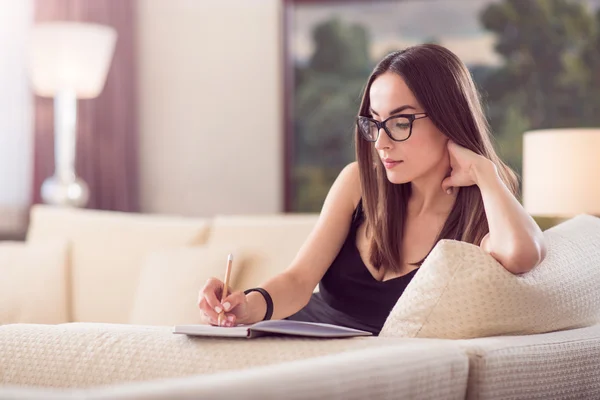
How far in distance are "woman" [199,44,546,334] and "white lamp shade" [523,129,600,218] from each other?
3.20 ft

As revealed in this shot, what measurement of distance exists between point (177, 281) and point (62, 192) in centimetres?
141

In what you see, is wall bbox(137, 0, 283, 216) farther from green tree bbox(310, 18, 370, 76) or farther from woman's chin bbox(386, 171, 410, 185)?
woman's chin bbox(386, 171, 410, 185)

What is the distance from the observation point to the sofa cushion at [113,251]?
11.5 ft

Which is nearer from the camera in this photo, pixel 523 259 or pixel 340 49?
pixel 523 259

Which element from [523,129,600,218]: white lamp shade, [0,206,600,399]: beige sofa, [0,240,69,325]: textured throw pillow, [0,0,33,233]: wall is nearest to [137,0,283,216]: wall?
[0,0,33,233]: wall

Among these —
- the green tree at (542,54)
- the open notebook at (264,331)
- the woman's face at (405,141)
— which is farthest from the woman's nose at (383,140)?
the green tree at (542,54)

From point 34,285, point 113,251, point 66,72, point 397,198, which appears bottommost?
point 34,285

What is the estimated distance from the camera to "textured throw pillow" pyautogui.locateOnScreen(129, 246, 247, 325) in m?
3.22

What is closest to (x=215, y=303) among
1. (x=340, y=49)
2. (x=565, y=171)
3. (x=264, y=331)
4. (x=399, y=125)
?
(x=264, y=331)

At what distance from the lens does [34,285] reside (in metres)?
3.57

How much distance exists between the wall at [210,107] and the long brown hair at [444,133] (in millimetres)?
2693

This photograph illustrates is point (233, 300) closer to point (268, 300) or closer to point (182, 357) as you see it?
point (268, 300)

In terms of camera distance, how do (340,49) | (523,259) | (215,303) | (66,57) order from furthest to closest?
(340,49)
(66,57)
(215,303)
(523,259)

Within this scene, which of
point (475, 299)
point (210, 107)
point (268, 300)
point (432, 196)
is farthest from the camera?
point (210, 107)
